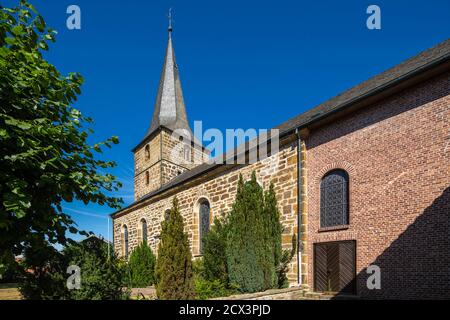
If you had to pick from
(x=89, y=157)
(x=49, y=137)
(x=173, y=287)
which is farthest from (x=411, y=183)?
(x=49, y=137)

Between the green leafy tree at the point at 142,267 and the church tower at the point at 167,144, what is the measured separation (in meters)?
7.32

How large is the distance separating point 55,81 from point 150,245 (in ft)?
56.9

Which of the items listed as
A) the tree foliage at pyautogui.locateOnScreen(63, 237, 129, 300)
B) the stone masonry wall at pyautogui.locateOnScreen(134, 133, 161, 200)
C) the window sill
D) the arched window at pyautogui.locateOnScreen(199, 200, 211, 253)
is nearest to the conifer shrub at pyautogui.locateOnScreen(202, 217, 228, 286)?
the window sill

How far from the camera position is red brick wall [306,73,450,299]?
763 centimetres

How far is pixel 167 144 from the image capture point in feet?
87.4

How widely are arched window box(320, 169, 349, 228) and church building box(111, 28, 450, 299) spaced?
31 millimetres

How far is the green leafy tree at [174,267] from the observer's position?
884cm

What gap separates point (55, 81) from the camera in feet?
16.3

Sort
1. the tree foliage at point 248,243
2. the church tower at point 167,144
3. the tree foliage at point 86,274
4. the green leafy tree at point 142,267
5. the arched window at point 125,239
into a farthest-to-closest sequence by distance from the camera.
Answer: the church tower at point 167,144 < the arched window at point 125,239 < the green leafy tree at point 142,267 < the tree foliage at point 248,243 < the tree foliage at point 86,274

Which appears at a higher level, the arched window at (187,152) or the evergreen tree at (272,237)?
the arched window at (187,152)

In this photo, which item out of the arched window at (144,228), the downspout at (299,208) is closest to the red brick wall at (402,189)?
the downspout at (299,208)

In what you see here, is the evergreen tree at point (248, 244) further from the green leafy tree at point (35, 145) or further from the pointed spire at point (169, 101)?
the pointed spire at point (169, 101)
